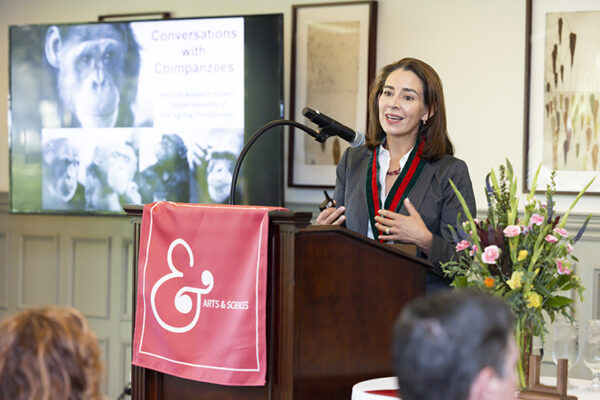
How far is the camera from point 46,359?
101 centimetres

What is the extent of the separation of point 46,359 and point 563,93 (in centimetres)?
341

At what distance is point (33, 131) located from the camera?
471 centimetres

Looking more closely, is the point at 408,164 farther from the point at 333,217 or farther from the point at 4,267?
the point at 4,267

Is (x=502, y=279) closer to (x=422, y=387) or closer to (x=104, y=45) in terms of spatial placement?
(x=422, y=387)

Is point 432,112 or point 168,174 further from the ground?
point 432,112

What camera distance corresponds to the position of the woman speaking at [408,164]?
110 inches

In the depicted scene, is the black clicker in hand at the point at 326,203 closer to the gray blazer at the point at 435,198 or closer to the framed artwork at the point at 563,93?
the gray blazer at the point at 435,198

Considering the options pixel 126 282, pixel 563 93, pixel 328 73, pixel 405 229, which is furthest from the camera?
pixel 126 282

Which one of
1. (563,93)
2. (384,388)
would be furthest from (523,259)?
(563,93)

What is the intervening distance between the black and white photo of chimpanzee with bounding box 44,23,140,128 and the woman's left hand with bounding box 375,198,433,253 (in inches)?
90.2

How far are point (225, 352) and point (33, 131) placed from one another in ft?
9.67

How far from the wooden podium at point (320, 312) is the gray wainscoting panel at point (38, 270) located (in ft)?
9.28

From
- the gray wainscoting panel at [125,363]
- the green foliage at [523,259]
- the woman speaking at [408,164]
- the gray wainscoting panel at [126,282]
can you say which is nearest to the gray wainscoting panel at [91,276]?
the gray wainscoting panel at [126,282]

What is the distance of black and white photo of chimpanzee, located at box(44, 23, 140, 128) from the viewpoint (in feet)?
14.8
